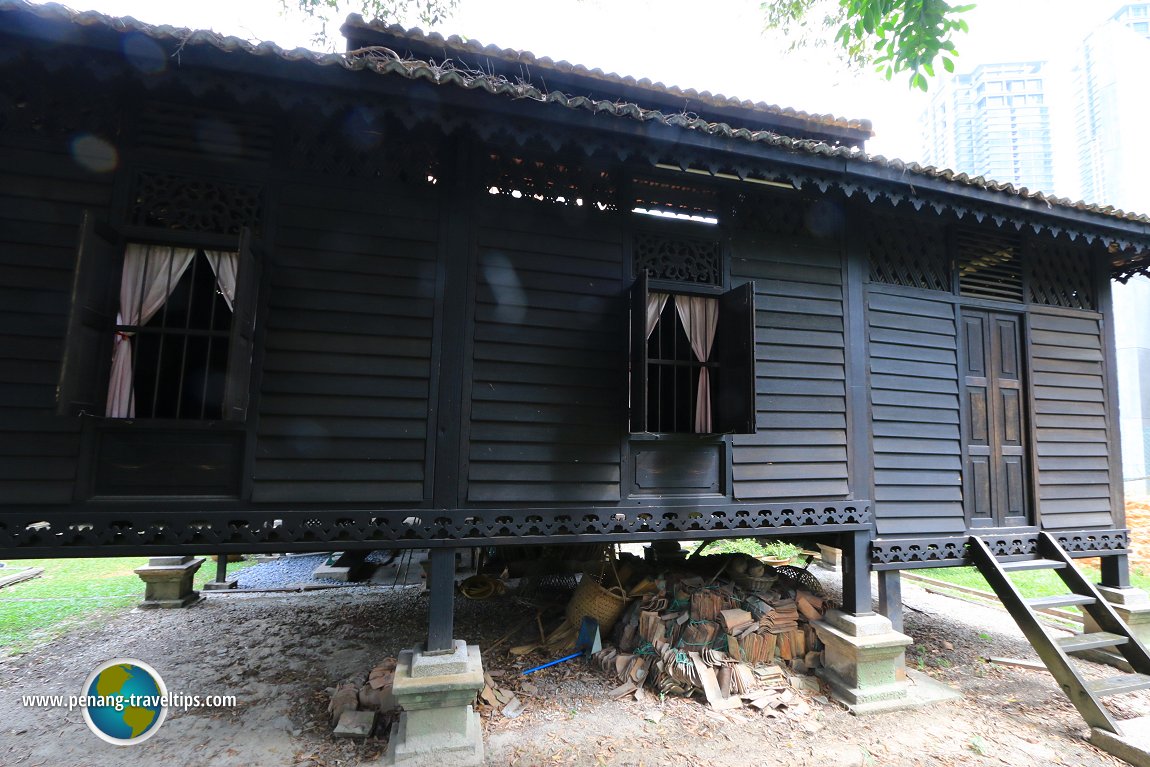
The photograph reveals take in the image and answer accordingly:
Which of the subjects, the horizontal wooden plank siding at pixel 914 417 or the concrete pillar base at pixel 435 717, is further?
the horizontal wooden plank siding at pixel 914 417

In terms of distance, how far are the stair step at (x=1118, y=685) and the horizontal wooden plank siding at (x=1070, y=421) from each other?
165 centimetres

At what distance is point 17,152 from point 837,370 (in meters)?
7.29

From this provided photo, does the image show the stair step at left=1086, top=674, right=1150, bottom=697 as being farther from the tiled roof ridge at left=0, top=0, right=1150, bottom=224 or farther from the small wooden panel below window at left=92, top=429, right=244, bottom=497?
the small wooden panel below window at left=92, top=429, right=244, bottom=497

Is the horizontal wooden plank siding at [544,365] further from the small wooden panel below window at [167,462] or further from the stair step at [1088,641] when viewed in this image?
the stair step at [1088,641]

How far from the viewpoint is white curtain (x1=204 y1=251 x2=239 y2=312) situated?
396 centimetres

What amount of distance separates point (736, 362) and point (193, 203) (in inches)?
186

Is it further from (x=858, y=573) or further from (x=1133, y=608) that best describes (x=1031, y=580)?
(x=858, y=573)

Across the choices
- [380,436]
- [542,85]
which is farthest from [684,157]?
[380,436]

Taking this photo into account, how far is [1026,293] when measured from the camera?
19.9 ft

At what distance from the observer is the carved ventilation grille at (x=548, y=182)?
4.70 metres

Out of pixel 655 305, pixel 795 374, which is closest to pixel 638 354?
pixel 655 305

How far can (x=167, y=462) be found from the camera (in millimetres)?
3824

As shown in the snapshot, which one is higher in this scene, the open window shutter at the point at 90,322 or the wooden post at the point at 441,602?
the open window shutter at the point at 90,322

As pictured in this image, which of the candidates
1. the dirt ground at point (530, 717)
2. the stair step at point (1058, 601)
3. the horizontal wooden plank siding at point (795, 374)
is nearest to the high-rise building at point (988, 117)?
the horizontal wooden plank siding at point (795, 374)
